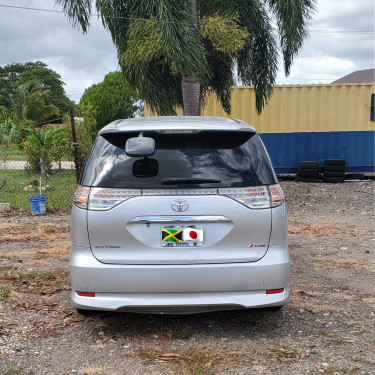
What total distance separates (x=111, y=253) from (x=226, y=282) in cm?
86

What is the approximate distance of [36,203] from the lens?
10.5m

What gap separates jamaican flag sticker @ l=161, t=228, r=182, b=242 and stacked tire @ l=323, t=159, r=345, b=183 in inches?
524

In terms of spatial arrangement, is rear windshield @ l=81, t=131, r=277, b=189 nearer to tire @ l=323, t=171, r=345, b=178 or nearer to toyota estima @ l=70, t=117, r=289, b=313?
toyota estima @ l=70, t=117, r=289, b=313

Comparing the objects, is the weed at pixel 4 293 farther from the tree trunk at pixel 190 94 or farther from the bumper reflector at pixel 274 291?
the tree trunk at pixel 190 94

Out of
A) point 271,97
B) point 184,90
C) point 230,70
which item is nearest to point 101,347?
point 184,90

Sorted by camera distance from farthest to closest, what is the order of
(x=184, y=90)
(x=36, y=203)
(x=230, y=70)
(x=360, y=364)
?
(x=230, y=70), (x=184, y=90), (x=36, y=203), (x=360, y=364)

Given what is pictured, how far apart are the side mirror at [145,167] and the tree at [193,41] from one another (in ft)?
26.6

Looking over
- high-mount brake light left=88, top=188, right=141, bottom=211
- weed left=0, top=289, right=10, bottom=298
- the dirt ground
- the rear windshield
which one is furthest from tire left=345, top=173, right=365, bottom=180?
high-mount brake light left=88, top=188, right=141, bottom=211

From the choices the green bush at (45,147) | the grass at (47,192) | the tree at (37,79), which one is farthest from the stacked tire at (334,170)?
the tree at (37,79)

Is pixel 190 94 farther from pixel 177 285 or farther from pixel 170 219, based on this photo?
pixel 177 285

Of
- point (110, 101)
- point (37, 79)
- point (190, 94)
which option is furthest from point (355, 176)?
point (37, 79)

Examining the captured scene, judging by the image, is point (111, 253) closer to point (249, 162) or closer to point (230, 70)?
point (249, 162)

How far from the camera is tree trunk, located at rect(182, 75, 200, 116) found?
43.5 feet

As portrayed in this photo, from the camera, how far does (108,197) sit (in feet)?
12.4
